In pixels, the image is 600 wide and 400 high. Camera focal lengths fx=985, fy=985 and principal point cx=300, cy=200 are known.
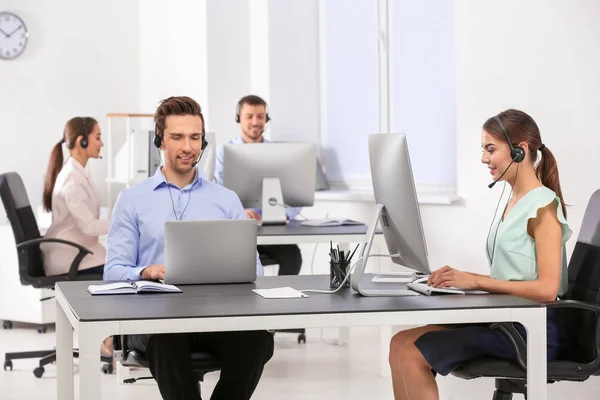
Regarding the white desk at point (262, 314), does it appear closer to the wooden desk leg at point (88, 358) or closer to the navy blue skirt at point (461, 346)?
the wooden desk leg at point (88, 358)

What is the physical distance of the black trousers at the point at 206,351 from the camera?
2955 mm

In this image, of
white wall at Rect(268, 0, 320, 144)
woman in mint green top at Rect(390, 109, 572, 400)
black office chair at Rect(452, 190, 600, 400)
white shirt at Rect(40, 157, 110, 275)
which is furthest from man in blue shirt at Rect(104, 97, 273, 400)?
white wall at Rect(268, 0, 320, 144)

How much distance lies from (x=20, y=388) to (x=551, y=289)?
2954mm

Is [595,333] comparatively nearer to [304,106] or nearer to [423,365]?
[423,365]

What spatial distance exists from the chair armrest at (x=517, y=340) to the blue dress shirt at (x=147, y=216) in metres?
0.93

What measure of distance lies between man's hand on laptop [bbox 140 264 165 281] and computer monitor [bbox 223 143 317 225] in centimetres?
194

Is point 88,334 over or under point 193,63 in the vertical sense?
under

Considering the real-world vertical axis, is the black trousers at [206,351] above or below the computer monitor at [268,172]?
below

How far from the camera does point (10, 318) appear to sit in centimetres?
641

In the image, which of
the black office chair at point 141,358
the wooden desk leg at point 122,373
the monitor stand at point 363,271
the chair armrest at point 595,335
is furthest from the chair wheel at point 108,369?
the chair armrest at point 595,335

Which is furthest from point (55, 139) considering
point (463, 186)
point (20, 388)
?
point (463, 186)

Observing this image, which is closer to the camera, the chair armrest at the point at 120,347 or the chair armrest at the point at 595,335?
the chair armrest at the point at 595,335

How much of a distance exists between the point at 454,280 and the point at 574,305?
35 cm

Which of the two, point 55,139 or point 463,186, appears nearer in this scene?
point 463,186
